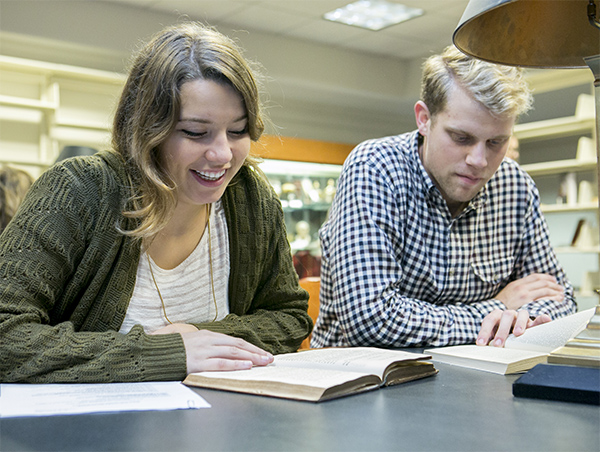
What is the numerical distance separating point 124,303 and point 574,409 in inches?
33.0

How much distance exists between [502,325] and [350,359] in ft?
1.75

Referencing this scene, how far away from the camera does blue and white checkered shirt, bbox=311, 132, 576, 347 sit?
1.55 meters

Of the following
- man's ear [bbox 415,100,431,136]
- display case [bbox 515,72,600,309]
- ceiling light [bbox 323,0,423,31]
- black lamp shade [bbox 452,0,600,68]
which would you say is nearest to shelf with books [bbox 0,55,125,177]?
ceiling light [bbox 323,0,423,31]

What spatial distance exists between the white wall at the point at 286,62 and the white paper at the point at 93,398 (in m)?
3.31

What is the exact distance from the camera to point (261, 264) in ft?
5.02

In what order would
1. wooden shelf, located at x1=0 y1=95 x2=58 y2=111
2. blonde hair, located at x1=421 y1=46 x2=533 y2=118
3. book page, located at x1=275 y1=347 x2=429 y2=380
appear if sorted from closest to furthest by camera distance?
book page, located at x1=275 y1=347 x2=429 y2=380
blonde hair, located at x1=421 y1=46 x2=533 y2=118
wooden shelf, located at x1=0 y1=95 x2=58 y2=111

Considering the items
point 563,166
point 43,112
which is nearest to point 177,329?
point 43,112

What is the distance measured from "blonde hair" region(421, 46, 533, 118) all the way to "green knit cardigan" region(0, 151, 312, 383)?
543 millimetres

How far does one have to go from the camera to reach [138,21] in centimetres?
499

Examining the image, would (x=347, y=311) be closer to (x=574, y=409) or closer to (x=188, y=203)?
(x=188, y=203)

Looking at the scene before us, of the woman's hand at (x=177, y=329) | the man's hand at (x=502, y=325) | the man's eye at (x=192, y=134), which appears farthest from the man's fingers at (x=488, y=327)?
the man's eye at (x=192, y=134)

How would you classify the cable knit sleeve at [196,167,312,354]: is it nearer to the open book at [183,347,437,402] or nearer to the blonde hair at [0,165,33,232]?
the open book at [183,347,437,402]

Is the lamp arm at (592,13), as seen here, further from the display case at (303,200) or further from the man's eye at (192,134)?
the display case at (303,200)

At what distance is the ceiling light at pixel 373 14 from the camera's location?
4.89 meters
